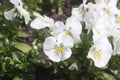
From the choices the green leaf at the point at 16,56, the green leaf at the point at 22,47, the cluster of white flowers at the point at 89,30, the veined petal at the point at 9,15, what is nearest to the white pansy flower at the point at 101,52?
the cluster of white flowers at the point at 89,30

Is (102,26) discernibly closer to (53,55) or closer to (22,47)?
(53,55)

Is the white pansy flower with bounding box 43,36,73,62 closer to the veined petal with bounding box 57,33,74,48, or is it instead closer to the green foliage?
the veined petal with bounding box 57,33,74,48

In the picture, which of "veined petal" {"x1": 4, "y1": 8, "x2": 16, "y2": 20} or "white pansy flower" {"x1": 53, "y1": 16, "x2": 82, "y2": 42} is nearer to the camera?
"white pansy flower" {"x1": 53, "y1": 16, "x2": 82, "y2": 42}

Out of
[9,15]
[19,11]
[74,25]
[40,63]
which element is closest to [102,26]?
[74,25]

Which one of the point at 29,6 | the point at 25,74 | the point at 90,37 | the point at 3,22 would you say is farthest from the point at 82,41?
the point at 29,6

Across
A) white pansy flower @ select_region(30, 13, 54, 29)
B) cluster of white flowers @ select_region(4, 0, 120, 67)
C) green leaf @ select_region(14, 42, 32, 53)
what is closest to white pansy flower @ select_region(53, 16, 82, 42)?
cluster of white flowers @ select_region(4, 0, 120, 67)

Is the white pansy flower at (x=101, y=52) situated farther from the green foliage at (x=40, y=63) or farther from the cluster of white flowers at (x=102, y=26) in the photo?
the green foliage at (x=40, y=63)
